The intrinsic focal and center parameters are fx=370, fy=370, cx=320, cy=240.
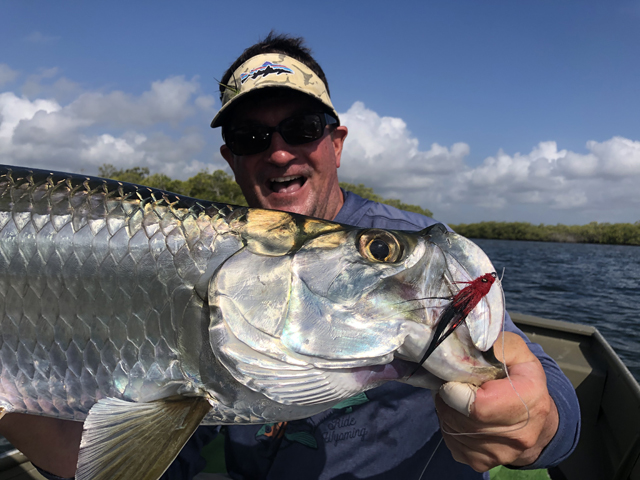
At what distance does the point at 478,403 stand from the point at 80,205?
5.63 feet

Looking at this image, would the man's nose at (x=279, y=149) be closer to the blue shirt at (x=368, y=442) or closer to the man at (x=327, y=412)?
the man at (x=327, y=412)

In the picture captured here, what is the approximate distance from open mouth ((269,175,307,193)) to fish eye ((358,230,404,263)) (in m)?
1.61

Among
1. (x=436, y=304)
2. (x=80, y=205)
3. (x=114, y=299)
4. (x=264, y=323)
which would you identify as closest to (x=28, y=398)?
(x=114, y=299)

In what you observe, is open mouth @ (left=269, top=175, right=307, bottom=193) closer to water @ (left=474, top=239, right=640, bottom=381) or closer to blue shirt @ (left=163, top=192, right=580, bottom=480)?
blue shirt @ (left=163, top=192, right=580, bottom=480)

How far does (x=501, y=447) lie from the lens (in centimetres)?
132

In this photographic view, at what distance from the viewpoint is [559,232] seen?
10875 centimetres

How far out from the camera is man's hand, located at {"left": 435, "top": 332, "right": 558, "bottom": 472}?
121cm

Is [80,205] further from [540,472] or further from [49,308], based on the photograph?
[540,472]

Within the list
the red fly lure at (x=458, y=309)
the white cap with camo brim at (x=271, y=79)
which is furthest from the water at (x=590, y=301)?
the red fly lure at (x=458, y=309)

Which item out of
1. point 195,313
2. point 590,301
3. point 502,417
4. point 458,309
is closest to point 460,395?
point 502,417

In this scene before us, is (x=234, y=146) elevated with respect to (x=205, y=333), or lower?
elevated

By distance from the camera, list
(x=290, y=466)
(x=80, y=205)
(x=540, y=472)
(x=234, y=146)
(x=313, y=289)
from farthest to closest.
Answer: (x=540, y=472), (x=234, y=146), (x=290, y=466), (x=80, y=205), (x=313, y=289)

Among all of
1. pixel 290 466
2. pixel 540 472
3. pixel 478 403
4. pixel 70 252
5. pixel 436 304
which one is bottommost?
pixel 540 472

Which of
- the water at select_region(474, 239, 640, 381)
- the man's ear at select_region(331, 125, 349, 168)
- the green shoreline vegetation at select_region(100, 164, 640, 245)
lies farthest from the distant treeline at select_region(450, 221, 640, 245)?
the man's ear at select_region(331, 125, 349, 168)
